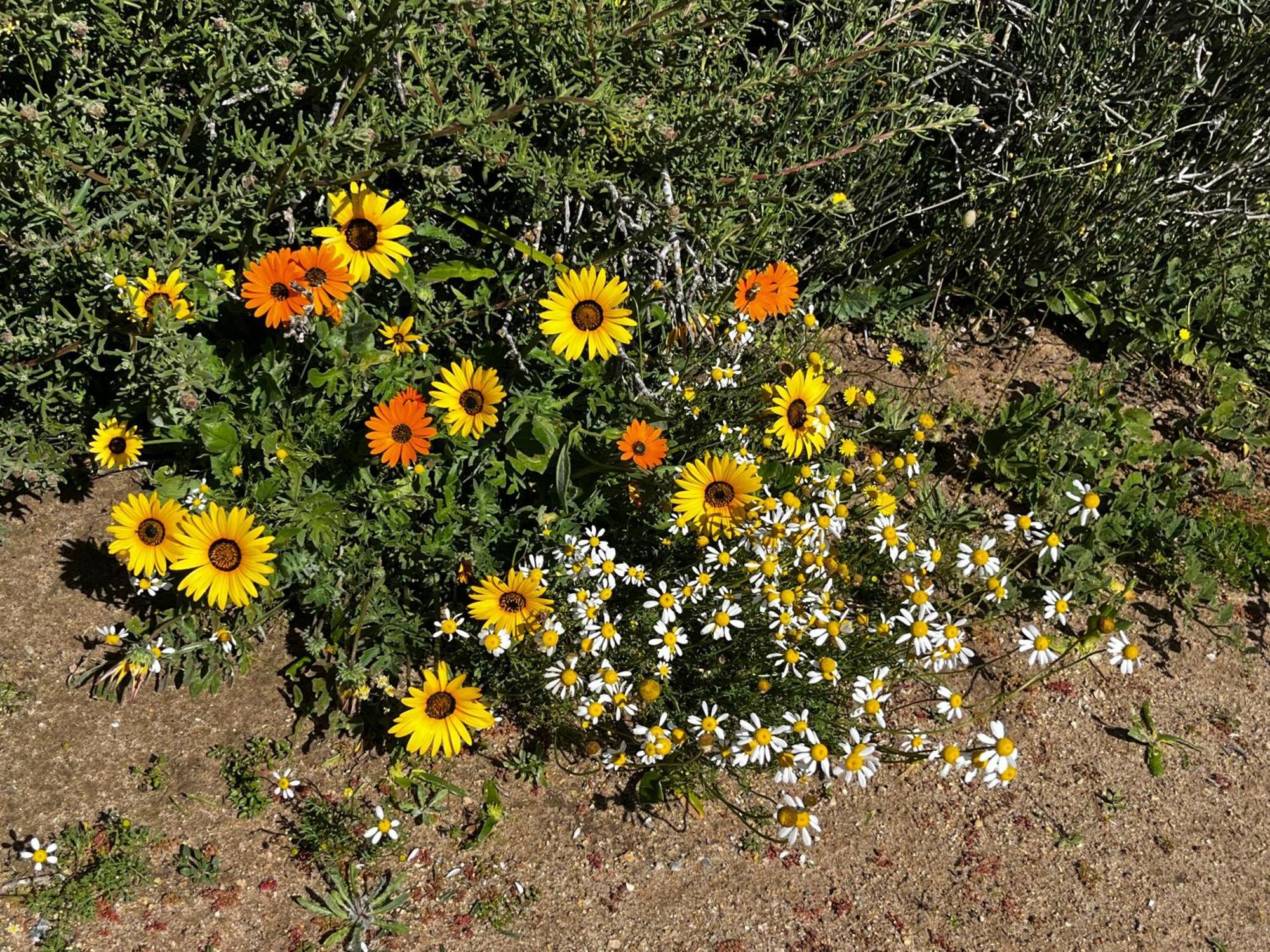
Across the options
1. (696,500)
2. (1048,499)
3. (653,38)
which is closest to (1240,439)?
(1048,499)

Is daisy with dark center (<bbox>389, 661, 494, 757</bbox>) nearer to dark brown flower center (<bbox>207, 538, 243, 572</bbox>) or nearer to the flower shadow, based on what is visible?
dark brown flower center (<bbox>207, 538, 243, 572</bbox>)

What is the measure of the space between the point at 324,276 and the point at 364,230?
18 centimetres

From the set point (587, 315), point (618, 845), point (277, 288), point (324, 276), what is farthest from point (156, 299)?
point (618, 845)

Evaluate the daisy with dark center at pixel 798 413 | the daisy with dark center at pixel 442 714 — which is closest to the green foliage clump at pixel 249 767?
the daisy with dark center at pixel 442 714

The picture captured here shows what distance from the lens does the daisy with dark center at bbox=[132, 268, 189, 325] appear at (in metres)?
2.49

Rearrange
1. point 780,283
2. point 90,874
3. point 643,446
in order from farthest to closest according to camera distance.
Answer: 1. point 780,283
2. point 643,446
3. point 90,874

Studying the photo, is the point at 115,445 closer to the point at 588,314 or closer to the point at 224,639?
the point at 224,639

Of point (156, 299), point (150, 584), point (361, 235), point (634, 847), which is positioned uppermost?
point (361, 235)

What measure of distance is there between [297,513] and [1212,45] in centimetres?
383

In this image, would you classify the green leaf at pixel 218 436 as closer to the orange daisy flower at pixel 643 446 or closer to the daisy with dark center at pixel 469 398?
the daisy with dark center at pixel 469 398

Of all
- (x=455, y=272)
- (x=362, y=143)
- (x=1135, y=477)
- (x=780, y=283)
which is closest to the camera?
(x=362, y=143)

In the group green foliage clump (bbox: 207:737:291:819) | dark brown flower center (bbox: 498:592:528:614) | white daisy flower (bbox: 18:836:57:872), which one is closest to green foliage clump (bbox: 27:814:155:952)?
white daisy flower (bbox: 18:836:57:872)

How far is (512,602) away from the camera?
266 cm

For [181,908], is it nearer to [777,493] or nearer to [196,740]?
[196,740]
